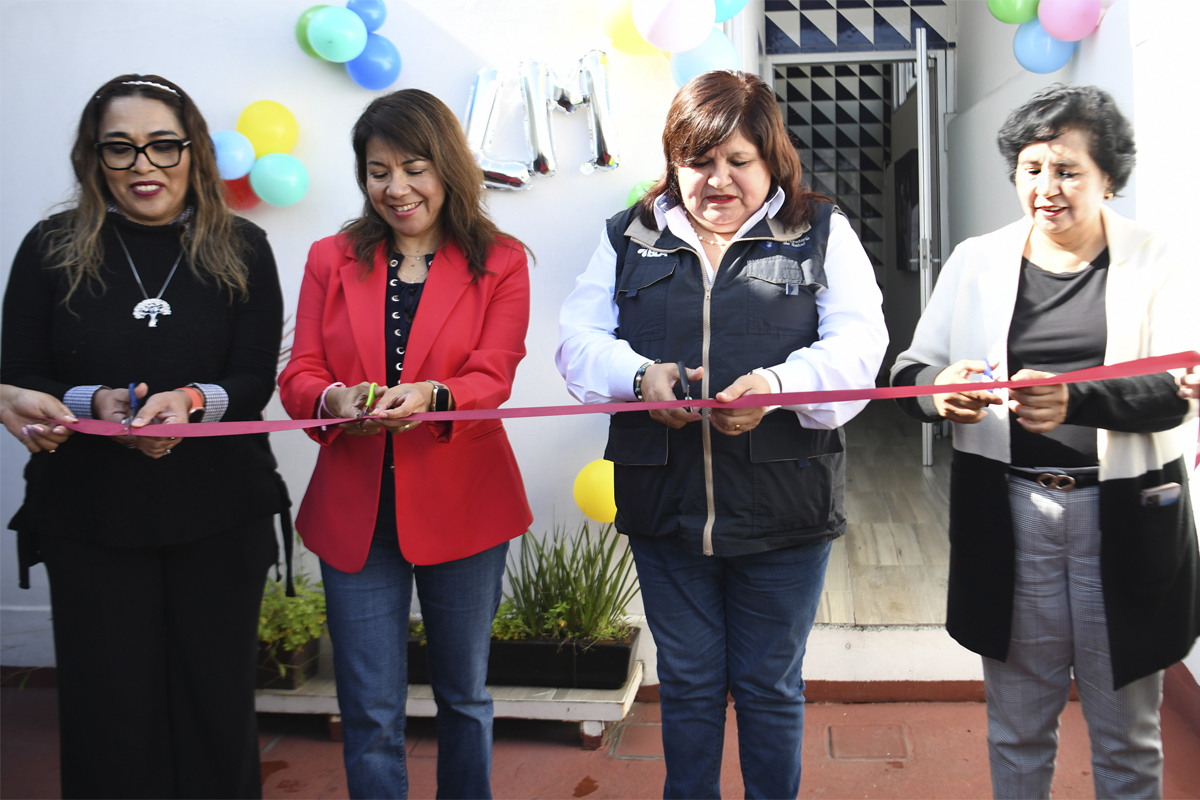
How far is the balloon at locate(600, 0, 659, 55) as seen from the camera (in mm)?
2607

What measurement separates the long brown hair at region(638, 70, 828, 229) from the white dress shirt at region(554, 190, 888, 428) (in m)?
0.04

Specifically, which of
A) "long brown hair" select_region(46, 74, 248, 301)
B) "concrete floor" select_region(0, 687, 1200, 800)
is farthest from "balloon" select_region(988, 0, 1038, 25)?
"long brown hair" select_region(46, 74, 248, 301)

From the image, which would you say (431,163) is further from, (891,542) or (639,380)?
(891,542)

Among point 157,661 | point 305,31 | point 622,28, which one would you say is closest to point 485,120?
point 622,28

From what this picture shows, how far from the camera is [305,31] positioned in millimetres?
2838

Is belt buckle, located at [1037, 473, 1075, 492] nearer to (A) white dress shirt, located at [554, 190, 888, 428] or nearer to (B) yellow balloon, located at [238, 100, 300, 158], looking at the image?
(A) white dress shirt, located at [554, 190, 888, 428]

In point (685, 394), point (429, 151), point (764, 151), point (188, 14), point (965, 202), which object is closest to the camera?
point (685, 394)

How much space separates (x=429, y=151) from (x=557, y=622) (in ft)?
5.10

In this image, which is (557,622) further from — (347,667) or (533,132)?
(533,132)

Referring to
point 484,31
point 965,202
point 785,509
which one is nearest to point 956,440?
point 785,509

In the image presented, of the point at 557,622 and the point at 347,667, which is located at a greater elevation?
the point at 347,667

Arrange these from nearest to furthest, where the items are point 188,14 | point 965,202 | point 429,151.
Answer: point 429,151 → point 188,14 → point 965,202

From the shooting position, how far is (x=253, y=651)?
72.2 inches

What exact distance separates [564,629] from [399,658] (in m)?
1.01
